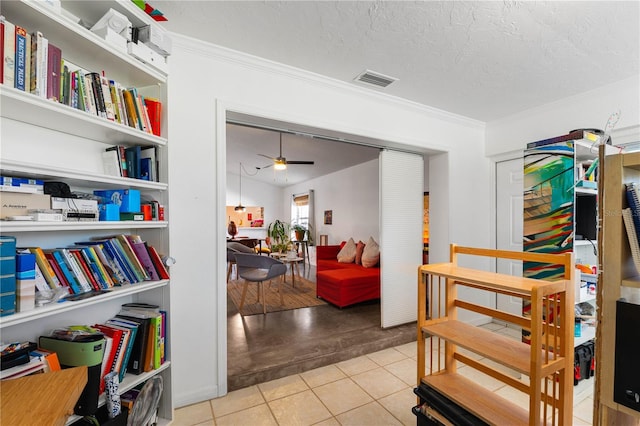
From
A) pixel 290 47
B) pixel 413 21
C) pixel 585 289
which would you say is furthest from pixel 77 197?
pixel 585 289

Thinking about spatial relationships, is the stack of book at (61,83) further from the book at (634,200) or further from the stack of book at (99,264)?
the book at (634,200)

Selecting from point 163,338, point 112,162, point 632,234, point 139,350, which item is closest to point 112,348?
point 139,350

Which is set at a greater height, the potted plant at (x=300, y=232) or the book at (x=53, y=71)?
the book at (x=53, y=71)

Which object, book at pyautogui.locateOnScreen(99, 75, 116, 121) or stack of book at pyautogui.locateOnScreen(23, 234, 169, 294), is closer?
stack of book at pyautogui.locateOnScreen(23, 234, 169, 294)

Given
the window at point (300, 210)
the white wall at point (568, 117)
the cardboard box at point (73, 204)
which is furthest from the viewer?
the window at point (300, 210)

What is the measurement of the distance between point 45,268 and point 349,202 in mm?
5483

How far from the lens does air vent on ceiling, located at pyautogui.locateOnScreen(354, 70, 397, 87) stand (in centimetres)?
236

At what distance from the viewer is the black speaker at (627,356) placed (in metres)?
0.89

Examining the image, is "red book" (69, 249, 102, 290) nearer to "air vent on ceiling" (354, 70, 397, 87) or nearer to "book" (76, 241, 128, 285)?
"book" (76, 241, 128, 285)

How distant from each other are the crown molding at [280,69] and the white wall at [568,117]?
76cm

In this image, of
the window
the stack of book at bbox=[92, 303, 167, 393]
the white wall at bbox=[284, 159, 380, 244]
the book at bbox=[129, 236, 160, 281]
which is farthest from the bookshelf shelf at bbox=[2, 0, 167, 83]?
the window

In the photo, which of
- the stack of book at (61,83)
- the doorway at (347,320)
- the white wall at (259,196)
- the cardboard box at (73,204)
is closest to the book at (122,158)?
the stack of book at (61,83)

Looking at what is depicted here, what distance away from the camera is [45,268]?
1219mm

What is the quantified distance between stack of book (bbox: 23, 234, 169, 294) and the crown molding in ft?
4.41
